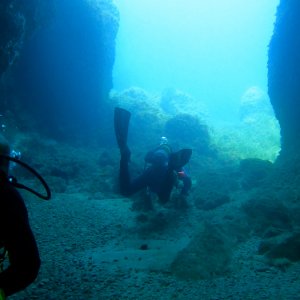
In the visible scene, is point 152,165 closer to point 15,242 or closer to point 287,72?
point 15,242

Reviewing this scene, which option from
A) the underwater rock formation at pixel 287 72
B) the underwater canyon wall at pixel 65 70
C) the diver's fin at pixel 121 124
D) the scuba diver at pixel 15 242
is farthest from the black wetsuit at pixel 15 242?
the underwater canyon wall at pixel 65 70

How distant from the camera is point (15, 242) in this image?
1.88 metres

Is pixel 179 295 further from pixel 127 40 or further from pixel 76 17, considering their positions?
pixel 127 40

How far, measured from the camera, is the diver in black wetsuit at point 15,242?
1.85m

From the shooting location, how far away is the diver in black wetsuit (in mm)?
1854

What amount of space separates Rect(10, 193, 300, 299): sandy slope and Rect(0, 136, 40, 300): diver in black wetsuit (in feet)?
7.71

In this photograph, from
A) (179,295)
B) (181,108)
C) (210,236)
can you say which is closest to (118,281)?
(179,295)

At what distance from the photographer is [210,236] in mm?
5074

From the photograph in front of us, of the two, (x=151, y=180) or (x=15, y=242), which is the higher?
(x=151, y=180)

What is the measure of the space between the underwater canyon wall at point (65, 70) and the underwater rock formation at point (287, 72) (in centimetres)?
1014

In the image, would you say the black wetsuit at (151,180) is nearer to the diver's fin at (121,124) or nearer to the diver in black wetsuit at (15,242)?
the diver's fin at (121,124)

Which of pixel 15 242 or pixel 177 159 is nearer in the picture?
pixel 15 242

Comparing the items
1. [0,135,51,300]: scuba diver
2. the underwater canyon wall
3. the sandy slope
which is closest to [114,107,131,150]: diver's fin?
the sandy slope

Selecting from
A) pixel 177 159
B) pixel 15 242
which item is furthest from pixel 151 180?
pixel 15 242
